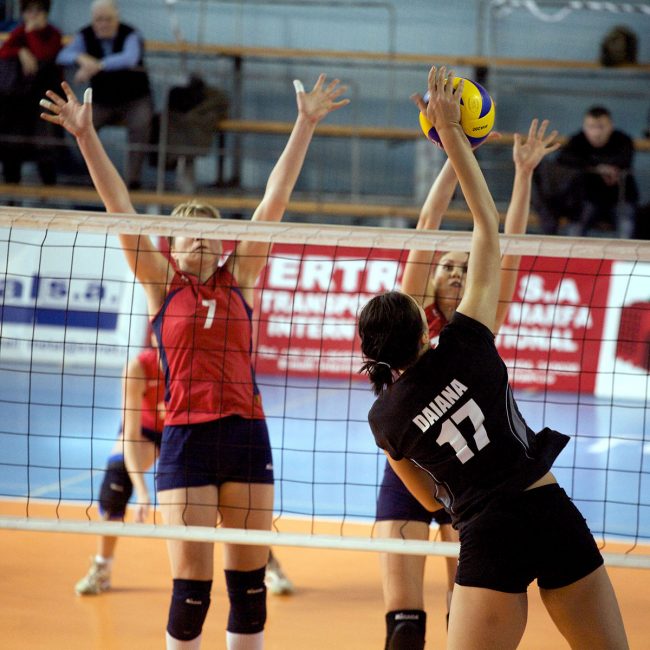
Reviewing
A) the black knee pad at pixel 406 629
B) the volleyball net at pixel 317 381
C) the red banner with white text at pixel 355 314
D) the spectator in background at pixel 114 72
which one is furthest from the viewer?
the spectator in background at pixel 114 72

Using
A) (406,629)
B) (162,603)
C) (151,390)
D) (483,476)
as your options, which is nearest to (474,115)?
(483,476)

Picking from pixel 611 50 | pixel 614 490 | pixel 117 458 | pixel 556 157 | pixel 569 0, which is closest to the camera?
pixel 117 458

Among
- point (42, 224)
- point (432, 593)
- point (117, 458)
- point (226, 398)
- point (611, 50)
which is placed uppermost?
point (611, 50)

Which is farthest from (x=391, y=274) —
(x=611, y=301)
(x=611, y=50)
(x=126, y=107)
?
(x=611, y=50)

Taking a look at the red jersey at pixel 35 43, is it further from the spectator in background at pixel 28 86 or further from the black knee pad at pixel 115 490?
the black knee pad at pixel 115 490

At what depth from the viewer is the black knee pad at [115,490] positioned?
17.0 ft

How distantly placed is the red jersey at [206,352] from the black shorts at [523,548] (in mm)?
1353

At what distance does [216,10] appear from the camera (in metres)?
14.5

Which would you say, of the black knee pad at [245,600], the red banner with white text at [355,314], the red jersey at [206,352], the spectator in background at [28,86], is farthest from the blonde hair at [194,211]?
the spectator in background at [28,86]

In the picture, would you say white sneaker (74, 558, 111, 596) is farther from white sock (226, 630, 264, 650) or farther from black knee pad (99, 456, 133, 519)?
white sock (226, 630, 264, 650)

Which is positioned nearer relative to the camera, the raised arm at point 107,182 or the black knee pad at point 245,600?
the black knee pad at point 245,600

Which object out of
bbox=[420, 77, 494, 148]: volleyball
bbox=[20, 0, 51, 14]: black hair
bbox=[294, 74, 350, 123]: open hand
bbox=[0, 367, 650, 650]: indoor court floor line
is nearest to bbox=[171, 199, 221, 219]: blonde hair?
bbox=[294, 74, 350, 123]: open hand

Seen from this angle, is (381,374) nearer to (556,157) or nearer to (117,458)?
(117,458)

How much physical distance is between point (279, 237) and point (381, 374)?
1.14 metres
